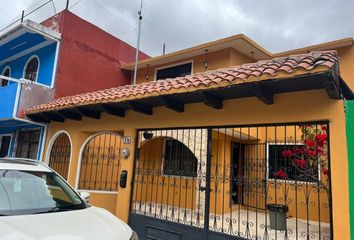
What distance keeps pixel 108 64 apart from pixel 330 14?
1148 cm

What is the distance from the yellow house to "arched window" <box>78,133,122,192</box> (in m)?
0.04

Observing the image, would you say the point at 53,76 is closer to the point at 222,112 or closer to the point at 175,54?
the point at 175,54

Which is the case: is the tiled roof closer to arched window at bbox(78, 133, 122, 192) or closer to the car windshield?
the car windshield

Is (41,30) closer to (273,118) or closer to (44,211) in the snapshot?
(44,211)

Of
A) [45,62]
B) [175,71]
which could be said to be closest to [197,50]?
[175,71]

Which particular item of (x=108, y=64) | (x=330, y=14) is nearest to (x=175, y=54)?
(x=108, y=64)

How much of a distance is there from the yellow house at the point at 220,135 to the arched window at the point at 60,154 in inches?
1.5

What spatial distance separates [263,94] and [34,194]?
3.96 meters

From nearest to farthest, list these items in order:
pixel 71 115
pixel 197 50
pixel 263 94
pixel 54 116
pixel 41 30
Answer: pixel 263 94 → pixel 71 115 → pixel 54 116 → pixel 41 30 → pixel 197 50

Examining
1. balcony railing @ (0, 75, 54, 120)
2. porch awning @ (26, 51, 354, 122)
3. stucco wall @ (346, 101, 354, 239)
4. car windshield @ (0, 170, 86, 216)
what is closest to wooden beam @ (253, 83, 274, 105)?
porch awning @ (26, 51, 354, 122)

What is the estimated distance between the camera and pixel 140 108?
7043mm

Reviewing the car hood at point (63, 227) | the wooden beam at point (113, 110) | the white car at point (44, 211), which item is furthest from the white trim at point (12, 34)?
the car hood at point (63, 227)

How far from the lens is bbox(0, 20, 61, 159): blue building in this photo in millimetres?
10102

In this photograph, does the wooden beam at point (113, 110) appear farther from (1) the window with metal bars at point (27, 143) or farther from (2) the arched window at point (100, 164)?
(1) the window with metal bars at point (27, 143)
